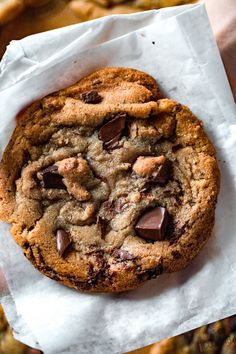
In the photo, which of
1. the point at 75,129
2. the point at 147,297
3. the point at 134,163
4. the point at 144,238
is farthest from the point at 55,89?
the point at 147,297

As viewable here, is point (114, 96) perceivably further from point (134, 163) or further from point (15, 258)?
point (15, 258)

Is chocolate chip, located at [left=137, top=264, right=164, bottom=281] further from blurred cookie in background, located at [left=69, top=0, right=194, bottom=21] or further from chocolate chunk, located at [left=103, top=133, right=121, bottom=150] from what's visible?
blurred cookie in background, located at [left=69, top=0, right=194, bottom=21]

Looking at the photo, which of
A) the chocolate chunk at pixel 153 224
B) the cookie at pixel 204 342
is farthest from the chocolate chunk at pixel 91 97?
the cookie at pixel 204 342

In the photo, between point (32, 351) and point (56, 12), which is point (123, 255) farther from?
point (56, 12)

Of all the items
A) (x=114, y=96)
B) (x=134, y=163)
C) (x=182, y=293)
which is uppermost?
(x=114, y=96)

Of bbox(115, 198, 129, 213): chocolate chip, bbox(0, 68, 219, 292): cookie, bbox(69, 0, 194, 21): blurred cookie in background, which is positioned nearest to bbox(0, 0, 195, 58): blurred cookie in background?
bbox(69, 0, 194, 21): blurred cookie in background
